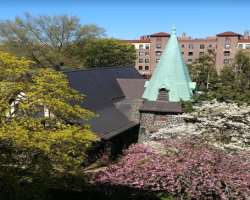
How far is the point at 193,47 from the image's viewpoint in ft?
341

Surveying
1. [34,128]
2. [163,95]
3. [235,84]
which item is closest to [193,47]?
[235,84]

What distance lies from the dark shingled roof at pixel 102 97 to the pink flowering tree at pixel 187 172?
678 centimetres

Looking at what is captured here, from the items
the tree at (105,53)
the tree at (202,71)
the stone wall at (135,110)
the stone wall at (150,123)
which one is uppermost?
the tree at (105,53)

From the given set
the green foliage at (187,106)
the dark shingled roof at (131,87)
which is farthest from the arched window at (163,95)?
the dark shingled roof at (131,87)

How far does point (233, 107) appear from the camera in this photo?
74.7 feet

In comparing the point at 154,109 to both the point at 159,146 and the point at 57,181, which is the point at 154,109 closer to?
the point at 159,146

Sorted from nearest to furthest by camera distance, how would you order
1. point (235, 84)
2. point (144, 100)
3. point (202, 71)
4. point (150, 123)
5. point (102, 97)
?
point (150, 123)
point (144, 100)
point (102, 97)
point (235, 84)
point (202, 71)

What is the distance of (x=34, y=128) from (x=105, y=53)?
61.7 meters

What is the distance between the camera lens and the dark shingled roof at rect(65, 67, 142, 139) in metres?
24.1

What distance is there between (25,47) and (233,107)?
149 feet

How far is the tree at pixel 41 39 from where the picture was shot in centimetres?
6172

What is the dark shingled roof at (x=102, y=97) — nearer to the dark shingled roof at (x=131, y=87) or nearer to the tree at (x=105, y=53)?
the dark shingled roof at (x=131, y=87)

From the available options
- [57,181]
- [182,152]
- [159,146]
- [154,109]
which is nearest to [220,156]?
[182,152]

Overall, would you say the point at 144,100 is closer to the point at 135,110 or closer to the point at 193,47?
the point at 135,110
